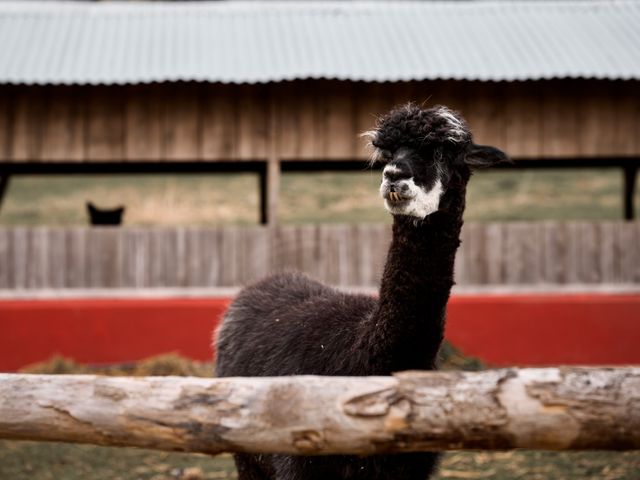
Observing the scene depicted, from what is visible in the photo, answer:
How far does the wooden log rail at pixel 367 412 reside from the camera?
2637mm

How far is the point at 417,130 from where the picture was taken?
3830 mm

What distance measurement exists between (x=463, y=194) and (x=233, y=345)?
1941mm

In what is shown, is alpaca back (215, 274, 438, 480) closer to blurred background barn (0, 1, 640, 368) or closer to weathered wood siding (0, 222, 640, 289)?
weathered wood siding (0, 222, 640, 289)

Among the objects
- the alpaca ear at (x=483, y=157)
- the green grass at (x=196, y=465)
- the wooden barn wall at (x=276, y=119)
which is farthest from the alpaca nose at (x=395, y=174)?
the wooden barn wall at (x=276, y=119)

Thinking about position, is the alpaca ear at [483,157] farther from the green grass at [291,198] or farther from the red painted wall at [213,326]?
the green grass at [291,198]

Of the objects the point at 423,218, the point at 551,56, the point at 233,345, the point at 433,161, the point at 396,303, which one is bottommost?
the point at 233,345

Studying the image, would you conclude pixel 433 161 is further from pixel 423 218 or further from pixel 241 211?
pixel 241 211

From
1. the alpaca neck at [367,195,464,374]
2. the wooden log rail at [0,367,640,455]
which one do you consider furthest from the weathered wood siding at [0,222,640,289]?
the wooden log rail at [0,367,640,455]

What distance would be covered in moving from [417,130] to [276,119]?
664cm

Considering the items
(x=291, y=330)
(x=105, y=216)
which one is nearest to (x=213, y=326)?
(x=105, y=216)

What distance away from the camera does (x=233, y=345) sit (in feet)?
17.1

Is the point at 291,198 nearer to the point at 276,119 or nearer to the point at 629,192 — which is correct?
the point at 629,192

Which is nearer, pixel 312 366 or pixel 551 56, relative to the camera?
pixel 312 366

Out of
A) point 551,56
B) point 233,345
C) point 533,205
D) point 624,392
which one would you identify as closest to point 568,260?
point 551,56
